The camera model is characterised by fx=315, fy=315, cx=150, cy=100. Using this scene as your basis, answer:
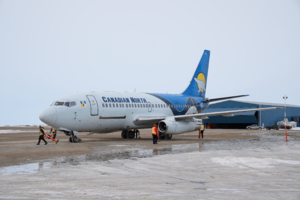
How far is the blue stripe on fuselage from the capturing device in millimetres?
32016

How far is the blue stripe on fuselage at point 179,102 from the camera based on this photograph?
105 feet

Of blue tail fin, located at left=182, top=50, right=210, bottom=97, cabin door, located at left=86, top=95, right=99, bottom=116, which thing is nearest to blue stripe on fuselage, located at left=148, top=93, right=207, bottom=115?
blue tail fin, located at left=182, top=50, right=210, bottom=97

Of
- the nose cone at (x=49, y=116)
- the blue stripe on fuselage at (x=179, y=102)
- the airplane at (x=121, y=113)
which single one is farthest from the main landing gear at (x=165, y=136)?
the nose cone at (x=49, y=116)

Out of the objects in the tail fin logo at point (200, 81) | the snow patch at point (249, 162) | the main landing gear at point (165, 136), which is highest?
the tail fin logo at point (200, 81)

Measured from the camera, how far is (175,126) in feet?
87.5

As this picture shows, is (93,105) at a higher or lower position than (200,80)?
lower

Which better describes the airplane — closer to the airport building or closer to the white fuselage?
the white fuselage

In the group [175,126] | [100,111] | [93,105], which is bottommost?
[175,126]

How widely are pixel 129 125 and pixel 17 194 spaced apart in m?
20.4

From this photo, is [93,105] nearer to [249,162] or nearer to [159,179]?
[249,162]

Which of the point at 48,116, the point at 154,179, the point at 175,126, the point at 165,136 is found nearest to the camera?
the point at 154,179

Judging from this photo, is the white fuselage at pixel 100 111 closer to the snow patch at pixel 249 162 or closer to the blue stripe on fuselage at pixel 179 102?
the blue stripe on fuselage at pixel 179 102

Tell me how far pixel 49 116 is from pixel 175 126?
10.3 metres

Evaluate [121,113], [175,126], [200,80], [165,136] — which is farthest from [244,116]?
[121,113]
